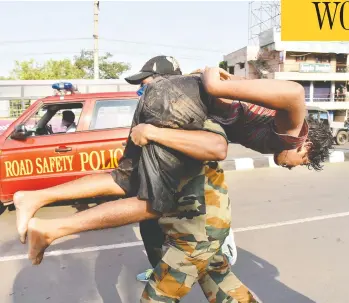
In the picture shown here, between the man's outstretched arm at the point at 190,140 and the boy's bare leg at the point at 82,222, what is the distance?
10.4 inches

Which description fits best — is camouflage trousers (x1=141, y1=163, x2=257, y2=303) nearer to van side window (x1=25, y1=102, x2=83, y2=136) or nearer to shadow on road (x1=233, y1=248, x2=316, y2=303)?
shadow on road (x1=233, y1=248, x2=316, y2=303)

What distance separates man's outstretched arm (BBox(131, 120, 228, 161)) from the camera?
1.46 metres

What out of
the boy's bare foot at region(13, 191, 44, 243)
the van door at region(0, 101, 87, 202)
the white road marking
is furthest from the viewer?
the van door at region(0, 101, 87, 202)

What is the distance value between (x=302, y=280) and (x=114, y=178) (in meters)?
2.06

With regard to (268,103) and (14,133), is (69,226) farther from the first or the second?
(14,133)

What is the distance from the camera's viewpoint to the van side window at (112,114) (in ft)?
16.6

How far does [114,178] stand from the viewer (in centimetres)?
177

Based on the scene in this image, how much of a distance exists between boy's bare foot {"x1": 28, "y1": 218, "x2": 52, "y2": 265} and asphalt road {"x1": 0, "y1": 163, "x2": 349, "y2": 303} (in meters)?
1.44

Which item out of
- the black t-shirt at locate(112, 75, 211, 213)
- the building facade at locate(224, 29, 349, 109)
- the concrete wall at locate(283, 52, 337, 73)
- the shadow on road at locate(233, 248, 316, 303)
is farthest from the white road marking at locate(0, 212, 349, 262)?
the concrete wall at locate(283, 52, 337, 73)

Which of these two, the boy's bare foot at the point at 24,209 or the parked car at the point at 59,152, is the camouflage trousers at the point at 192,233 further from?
the parked car at the point at 59,152

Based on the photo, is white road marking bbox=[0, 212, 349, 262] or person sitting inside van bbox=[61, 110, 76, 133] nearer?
white road marking bbox=[0, 212, 349, 262]

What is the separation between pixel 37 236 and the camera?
1498 millimetres

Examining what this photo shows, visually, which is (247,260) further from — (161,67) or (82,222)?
(82,222)

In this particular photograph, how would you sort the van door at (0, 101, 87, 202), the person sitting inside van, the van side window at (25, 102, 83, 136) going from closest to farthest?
the van door at (0, 101, 87, 202) → the van side window at (25, 102, 83, 136) → the person sitting inside van
